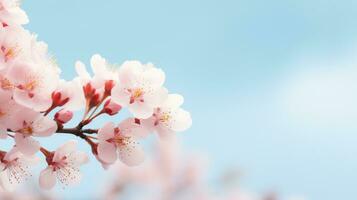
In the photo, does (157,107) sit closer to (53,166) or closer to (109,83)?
(109,83)

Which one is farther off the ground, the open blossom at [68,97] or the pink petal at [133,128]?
the open blossom at [68,97]

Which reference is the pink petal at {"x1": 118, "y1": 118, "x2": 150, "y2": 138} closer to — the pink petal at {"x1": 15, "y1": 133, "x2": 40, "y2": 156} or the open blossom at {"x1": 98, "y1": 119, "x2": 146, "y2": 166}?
the open blossom at {"x1": 98, "y1": 119, "x2": 146, "y2": 166}

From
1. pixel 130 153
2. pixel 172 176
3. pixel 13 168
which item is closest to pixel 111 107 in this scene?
pixel 130 153

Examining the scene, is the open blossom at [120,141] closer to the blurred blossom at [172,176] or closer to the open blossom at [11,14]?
the open blossom at [11,14]

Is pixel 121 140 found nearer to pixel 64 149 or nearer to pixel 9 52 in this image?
pixel 64 149

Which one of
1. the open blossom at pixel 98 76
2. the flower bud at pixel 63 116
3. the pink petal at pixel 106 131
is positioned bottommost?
the pink petal at pixel 106 131

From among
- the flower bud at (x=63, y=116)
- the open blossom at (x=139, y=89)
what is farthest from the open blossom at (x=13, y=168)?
the open blossom at (x=139, y=89)

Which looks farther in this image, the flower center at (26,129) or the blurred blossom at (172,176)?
the blurred blossom at (172,176)

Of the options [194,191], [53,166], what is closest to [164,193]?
[194,191]
